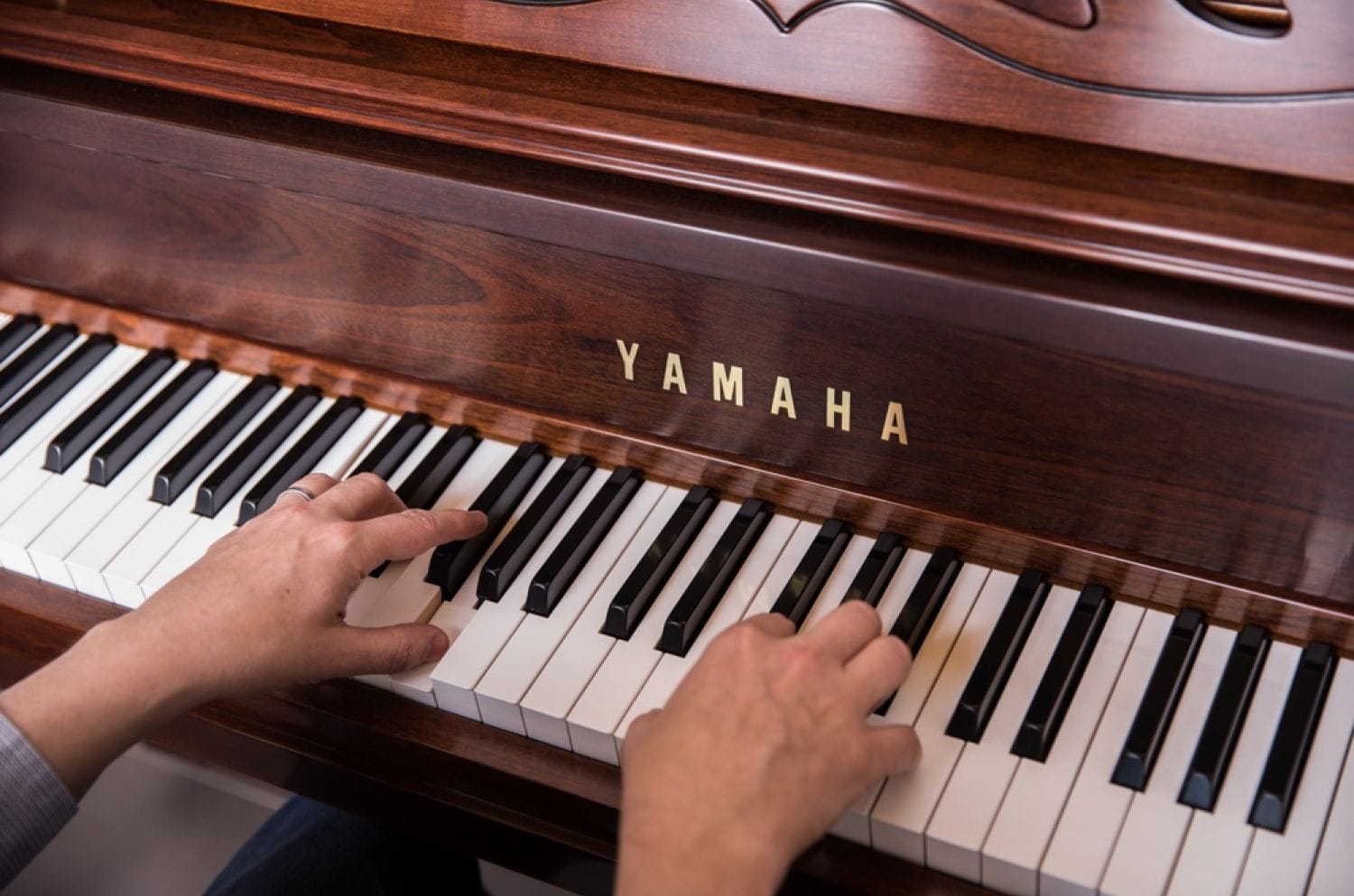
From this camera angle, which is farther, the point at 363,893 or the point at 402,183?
the point at 363,893

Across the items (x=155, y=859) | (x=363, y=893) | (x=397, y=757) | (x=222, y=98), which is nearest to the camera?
(x=397, y=757)

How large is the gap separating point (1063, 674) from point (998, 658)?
63mm

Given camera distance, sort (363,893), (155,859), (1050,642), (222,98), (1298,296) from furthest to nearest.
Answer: (155,859)
(363,893)
(222,98)
(1050,642)
(1298,296)

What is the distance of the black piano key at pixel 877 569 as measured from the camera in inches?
57.4

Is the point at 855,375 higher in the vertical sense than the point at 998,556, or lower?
higher

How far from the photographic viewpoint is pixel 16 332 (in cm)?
198

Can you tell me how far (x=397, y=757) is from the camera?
1515 millimetres

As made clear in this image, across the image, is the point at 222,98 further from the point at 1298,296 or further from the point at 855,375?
the point at 1298,296

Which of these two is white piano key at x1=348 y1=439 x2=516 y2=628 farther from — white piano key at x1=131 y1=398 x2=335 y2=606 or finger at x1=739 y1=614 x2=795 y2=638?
finger at x1=739 y1=614 x2=795 y2=638

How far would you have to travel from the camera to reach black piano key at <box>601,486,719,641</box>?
4.79ft

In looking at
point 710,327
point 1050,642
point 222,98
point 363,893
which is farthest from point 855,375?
point 363,893

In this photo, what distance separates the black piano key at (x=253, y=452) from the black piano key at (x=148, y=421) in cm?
13

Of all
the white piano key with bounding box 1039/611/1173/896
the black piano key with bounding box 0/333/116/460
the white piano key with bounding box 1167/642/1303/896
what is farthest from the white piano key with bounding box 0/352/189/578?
the white piano key with bounding box 1167/642/1303/896

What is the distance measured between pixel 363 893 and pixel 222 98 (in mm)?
990
